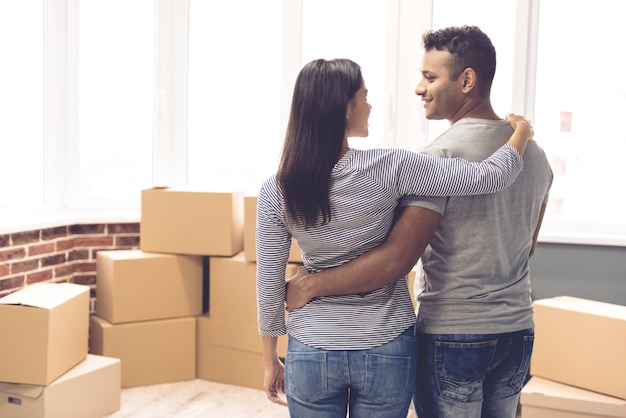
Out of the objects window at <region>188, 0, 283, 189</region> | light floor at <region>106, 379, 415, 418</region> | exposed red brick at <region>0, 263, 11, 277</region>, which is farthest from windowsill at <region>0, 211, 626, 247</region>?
light floor at <region>106, 379, 415, 418</region>

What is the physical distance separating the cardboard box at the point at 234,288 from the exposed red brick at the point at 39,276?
78 cm

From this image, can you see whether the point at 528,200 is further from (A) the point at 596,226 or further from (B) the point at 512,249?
(A) the point at 596,226

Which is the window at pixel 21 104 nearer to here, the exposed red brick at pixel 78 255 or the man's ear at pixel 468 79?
the exposed red brick at pixel 78 255

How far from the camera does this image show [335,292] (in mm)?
1419

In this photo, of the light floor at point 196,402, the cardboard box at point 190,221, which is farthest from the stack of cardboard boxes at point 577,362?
the cardboard box at point 190,221

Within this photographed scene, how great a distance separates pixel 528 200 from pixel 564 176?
7.11 ft

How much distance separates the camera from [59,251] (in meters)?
3.63

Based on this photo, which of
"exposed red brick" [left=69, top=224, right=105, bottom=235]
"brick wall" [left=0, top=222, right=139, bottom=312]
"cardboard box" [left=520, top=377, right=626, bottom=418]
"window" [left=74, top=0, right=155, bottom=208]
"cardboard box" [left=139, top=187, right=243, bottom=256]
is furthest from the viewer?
"window" [left=74, top=0, right=155, bottom=208]

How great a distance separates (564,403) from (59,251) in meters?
2.41

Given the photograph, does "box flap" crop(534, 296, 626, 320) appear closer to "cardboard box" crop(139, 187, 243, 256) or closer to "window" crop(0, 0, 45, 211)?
"cardboard box" crop(139, 187, 243, 256)

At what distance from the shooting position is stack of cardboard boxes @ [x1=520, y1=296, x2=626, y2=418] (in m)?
2.67

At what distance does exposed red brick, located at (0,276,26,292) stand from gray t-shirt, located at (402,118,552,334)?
93.2 inches

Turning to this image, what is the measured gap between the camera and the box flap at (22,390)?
2.84m

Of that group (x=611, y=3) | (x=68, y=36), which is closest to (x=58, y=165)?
(x=68, y=36)
